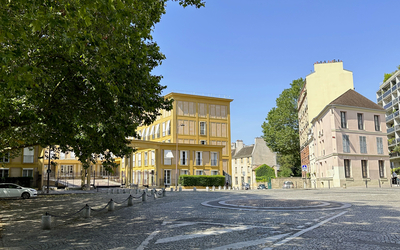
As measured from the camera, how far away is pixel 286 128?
2190 inches

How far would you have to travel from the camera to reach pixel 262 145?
73562mm

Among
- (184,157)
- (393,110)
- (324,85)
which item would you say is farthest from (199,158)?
(393,110)

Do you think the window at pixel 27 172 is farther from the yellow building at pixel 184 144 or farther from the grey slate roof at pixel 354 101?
the grey slate roof at pixel 354 101

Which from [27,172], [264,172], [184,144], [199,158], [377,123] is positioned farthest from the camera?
[264,172]

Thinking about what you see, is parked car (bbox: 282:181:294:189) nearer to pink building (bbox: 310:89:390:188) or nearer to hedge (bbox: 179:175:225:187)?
pink building (bbox: 310:89:390:188)

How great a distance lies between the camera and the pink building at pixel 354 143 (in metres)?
35.2

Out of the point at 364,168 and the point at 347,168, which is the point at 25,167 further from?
the point at 364,168

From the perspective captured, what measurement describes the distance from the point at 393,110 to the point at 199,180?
39565mm

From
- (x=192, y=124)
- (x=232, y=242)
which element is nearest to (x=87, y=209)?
(x=232, y=242)

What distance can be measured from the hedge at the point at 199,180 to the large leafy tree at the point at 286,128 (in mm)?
15191

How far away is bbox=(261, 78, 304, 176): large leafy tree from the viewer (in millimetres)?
54344

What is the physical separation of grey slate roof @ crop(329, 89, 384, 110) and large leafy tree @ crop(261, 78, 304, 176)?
54.2 feet

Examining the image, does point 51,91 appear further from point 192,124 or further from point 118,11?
point 192,124

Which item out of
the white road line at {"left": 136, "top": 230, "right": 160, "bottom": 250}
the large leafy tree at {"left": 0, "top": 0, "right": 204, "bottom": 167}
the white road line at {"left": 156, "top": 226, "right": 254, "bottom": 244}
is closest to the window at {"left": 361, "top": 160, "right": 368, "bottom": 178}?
the large leafy tree at {"left": 0, "top": 0, "right": 204, "bottom": 167}
